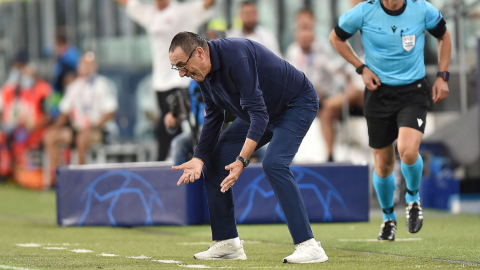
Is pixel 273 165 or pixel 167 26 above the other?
pixel 167 26

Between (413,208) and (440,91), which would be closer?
(413,208)

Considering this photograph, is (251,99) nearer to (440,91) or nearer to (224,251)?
(224,251)

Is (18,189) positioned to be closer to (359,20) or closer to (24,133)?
(24,133)

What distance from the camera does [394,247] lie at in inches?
242

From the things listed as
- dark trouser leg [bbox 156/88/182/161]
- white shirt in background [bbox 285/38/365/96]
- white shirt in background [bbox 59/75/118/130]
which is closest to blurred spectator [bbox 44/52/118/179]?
white shirt in background [bbox 59/75/118/130]

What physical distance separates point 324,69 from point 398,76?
180 inches

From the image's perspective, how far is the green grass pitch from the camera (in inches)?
202

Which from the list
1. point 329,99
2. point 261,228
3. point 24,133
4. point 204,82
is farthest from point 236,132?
point 24,133

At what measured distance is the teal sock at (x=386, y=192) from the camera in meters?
6.77

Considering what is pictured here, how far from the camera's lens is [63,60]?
15.9 meters

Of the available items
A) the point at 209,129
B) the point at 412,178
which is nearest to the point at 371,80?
the point at 412,178

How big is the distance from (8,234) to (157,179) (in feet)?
5.24

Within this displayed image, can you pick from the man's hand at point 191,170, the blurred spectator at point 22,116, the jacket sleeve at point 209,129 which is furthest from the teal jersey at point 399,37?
the blurred spectator at point 22,116

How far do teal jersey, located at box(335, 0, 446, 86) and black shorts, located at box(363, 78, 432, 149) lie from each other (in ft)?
0.24
